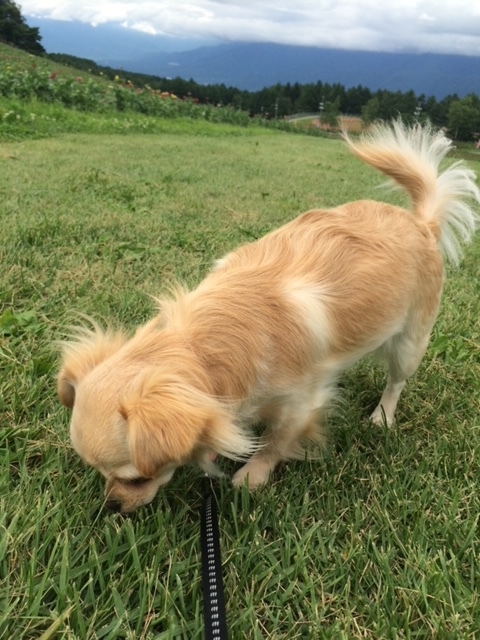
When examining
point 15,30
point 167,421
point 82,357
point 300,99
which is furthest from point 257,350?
point 300,99

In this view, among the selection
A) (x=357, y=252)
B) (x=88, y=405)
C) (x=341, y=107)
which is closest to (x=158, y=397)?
(x=88, y=405)

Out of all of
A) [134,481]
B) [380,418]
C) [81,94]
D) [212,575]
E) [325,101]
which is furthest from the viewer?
[325,101]

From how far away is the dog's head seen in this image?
153 cm

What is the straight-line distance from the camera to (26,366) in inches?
99.1

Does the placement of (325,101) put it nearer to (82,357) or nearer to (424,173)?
(424,173)

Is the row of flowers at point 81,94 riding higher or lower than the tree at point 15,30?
lower

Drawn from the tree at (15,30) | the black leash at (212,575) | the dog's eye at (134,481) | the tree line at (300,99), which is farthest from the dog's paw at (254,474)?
Answer: the tree at (15,30)

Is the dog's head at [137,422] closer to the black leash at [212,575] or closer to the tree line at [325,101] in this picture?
the black leash at [212,575]

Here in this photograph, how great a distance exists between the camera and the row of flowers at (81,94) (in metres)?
14.1

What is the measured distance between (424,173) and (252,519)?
212 cm

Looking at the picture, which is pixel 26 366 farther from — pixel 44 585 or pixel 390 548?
pixel 390 548

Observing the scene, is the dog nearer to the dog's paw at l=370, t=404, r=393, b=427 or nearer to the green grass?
the dog's paw at l=370, t=404, r=393, b=427

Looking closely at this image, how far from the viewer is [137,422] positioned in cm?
152

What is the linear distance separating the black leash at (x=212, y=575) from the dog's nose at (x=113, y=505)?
30cm
